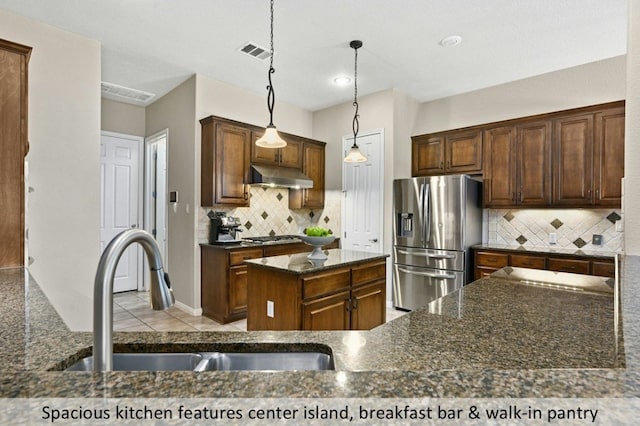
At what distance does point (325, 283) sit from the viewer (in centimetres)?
259

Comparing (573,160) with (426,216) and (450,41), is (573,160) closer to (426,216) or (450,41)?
(426,216)

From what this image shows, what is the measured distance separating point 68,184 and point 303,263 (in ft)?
7.54

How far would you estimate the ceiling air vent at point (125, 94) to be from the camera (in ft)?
14.7

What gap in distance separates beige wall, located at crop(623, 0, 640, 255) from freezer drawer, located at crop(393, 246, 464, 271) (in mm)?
2288

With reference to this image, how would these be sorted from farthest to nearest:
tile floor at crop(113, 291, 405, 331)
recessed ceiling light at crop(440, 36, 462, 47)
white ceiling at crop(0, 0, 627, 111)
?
1. tile floor at crop(113, 291, 405, 331)
2. recessed ceiling light at crop(440, 36, 462, 47)
3. white ceiling at crop(0, 0, 627, 111)

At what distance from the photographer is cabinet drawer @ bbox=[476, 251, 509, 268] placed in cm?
379

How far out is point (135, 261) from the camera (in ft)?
17.3

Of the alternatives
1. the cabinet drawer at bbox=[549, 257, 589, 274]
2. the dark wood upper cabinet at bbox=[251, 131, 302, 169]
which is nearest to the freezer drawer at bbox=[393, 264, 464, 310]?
the cabinet drawer at bbox=[549, 257, 589, 274]

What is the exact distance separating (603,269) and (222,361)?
3.86 meters

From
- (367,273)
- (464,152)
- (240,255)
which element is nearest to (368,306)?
(367,273)

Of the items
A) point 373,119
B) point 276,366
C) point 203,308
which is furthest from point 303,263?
point 373,119

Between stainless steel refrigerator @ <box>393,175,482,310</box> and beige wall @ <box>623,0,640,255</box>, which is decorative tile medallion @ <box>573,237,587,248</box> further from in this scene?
beige wall @ <box>623,0,640,255</box>

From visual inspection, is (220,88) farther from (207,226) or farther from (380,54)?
(380,54)

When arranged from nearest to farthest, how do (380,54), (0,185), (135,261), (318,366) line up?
(318,366) → (0,185) → (380,54) → (135,261)
